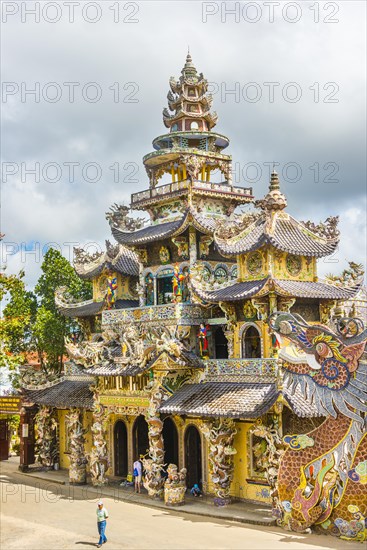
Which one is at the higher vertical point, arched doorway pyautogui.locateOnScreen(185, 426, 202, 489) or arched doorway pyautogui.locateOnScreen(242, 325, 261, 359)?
arched doorway pyautogui.locateOnScreen(242, 325, 261, 359)

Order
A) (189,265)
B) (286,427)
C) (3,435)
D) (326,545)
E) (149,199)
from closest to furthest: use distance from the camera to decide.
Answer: (326,545) < (286,427) < (189,265) < (149,199) < (3,435)

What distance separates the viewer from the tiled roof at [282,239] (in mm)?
22781

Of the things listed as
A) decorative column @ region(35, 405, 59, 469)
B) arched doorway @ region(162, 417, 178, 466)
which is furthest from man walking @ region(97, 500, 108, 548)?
decorative column @ region(35, 405, 59, 469)

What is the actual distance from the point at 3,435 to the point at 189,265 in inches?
552

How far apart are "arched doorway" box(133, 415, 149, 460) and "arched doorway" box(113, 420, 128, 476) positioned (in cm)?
89

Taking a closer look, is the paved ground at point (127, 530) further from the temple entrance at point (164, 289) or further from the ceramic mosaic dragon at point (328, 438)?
the temple entrance at point (164, 289)

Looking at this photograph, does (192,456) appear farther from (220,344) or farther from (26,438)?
(26,438)

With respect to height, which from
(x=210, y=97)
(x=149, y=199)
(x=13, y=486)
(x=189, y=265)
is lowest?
(x=13, y=486)

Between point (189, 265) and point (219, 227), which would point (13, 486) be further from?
point (219, 227)

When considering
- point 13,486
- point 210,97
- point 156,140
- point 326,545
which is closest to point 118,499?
point 13,486

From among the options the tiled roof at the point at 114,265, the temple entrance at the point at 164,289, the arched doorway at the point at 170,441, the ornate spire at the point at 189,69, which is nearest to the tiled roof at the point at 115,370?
the arched doorway at the point at 170,441

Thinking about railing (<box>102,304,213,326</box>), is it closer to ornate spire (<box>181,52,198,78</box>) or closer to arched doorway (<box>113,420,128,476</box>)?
arched doorway (<box>113,420,128,476</box>)

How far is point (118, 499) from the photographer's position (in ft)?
77.5

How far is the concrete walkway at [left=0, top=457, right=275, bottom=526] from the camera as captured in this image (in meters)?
20.2
